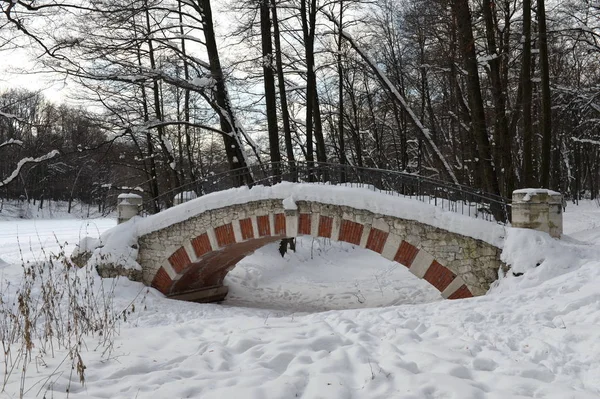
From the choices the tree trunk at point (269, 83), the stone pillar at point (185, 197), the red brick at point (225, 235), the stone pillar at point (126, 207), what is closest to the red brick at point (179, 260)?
the red brick at point (225, 235)

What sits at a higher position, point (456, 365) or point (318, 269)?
point (456, 365)

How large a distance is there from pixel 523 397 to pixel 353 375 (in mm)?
1095

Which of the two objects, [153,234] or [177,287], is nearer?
[153,234]

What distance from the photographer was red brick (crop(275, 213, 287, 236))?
8633 mm

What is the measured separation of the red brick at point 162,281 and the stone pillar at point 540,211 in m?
6.98

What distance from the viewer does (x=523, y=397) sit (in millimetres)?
2809

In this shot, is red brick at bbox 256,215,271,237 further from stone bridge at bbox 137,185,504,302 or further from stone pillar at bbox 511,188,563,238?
stone pillar at bbox 511,188,563,238

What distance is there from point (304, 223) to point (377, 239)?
1468 millimetres

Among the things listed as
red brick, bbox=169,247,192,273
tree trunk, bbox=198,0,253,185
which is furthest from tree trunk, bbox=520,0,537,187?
red brick, bbox=169,247,192,273

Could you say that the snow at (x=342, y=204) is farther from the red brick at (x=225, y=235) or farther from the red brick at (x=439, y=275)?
the red brick at (x=439, y=275)

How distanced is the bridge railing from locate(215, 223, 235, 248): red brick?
1060 mm

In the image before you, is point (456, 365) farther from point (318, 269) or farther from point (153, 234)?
point (318, 269)

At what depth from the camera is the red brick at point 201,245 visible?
9.24 m

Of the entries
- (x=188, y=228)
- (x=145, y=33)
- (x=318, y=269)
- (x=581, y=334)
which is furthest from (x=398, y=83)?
(x=581, y=334)
